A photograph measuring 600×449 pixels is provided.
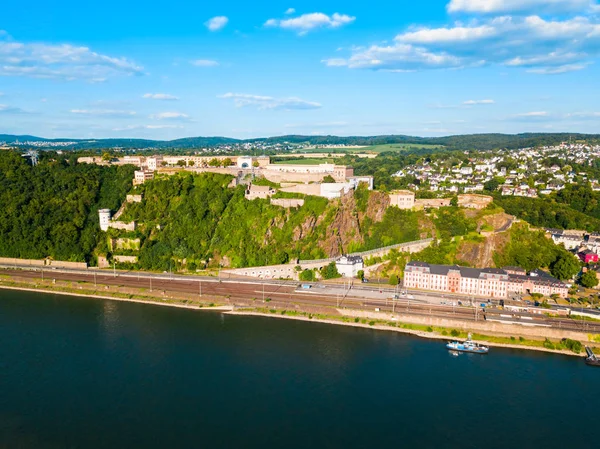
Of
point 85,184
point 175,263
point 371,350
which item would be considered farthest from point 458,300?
point 85,184

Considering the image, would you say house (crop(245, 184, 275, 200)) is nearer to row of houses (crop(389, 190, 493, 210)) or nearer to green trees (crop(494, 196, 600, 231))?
row of houses (crop(389, 190, 493, 210))

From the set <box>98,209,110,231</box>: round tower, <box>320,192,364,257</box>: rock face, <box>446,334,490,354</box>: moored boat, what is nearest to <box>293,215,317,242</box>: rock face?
<box>320,192,364,257</box>: rock face

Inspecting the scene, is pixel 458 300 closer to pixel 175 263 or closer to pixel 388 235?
pixel 388 235

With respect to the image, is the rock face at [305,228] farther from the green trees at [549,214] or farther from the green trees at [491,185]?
the green trees at [491,185]

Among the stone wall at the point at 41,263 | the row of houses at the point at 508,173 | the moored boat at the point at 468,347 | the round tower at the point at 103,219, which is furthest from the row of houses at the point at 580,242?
the stone wall at the point at 41,263

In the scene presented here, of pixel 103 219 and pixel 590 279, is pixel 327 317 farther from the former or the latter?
pixel 103 219
